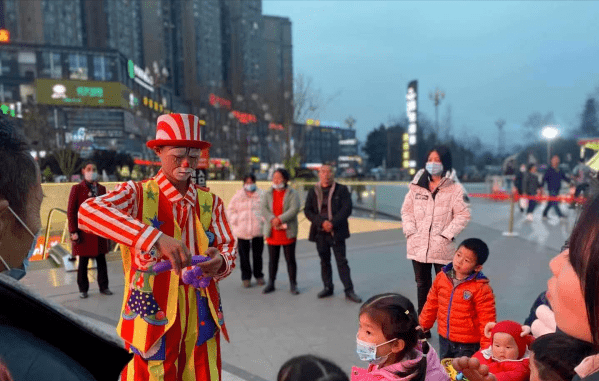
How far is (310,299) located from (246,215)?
1734 mm

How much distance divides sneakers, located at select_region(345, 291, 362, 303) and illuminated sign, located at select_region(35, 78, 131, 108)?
140 ft

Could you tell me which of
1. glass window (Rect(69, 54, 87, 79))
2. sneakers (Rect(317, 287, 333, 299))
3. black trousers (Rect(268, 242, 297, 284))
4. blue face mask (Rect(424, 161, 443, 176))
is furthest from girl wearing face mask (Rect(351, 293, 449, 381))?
glass window (Rect(69, 54, 87, 79))

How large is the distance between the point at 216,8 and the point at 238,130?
160 ft

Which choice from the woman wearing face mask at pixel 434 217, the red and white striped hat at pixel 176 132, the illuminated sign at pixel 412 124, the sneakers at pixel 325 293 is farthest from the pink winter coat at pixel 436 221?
the illuminated sign at pixel 412 124

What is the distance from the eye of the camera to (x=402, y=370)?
201 centimetres

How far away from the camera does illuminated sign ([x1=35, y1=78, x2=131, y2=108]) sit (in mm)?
41281

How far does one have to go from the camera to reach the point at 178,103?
65438 millimetres

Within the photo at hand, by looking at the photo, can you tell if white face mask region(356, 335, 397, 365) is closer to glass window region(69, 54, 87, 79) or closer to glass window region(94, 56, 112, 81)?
glass window region(94, 56, 112, 81)

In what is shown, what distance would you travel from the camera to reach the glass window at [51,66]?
43.7m

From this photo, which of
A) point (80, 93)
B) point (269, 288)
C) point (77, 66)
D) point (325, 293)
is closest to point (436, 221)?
point (325, 293)

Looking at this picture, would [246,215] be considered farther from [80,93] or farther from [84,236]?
[80,93]

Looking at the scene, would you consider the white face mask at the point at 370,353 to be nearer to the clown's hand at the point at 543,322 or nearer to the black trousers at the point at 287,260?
the clown's hand at the point at 543,322

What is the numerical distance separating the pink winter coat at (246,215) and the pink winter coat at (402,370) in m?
4.65

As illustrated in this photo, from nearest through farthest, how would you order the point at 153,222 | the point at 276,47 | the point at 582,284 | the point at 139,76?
1. the point at 582,284
2. the point at 153,222
3. the point at 139,76
4. the point at 276,47
